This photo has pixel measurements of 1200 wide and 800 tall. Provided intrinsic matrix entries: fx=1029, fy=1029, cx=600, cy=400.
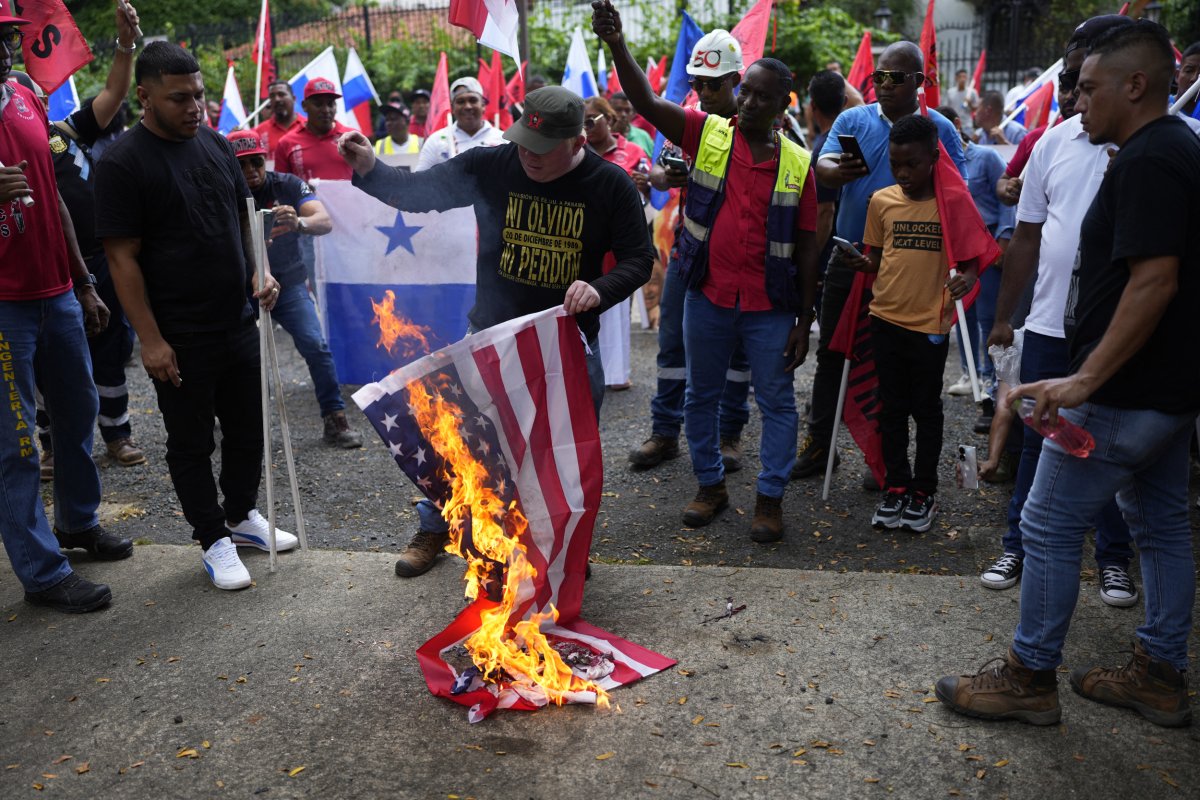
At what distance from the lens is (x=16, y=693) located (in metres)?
3.64

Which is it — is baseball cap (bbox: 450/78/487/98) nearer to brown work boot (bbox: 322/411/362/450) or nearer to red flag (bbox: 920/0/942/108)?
brown work boot (bbox: 322/411/362/450)

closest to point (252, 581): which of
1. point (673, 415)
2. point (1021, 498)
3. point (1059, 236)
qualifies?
point (673, 415)

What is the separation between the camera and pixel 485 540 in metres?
3.59

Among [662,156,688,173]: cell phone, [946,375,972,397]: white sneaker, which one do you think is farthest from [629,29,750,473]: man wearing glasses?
[946,375,972,397]: white sneaker

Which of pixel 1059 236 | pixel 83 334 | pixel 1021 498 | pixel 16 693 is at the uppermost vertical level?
pixel 1059 236

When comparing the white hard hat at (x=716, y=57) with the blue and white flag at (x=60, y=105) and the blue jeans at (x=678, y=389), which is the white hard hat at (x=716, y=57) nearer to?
the blue jeans at (x=678, y=389)

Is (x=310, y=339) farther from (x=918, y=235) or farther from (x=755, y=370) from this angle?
(x=918, y=235)

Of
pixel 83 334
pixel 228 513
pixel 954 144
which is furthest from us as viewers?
pixel 954 144

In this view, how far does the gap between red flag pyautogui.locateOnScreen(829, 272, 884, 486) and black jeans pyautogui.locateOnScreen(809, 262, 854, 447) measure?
0.69ft

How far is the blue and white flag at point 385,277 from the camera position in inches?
309

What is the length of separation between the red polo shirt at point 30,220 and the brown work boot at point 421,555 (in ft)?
5.93

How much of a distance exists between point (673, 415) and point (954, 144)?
2.22 metres

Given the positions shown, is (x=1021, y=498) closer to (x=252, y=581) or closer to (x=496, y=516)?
(x=496, y=516)

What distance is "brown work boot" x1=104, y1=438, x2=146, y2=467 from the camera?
6.56 m
